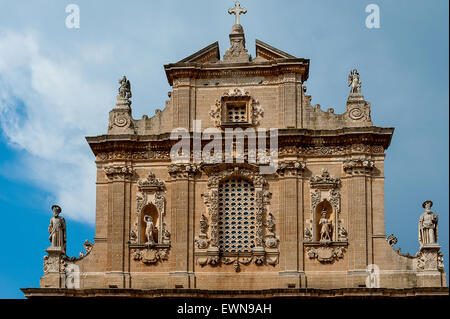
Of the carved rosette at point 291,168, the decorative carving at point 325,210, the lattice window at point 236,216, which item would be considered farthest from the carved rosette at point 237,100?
the decorative carving at point 325,210

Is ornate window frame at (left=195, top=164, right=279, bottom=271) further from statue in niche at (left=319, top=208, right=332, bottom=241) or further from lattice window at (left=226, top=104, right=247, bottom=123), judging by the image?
lattice window at (left=226, top=104, right=247, bottom=123)

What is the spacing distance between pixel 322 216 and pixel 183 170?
4.77 meters

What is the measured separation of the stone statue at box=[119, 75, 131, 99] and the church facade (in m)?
0.05

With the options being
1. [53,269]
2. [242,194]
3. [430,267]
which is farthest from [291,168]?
[53,269]

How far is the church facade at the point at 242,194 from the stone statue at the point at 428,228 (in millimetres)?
31

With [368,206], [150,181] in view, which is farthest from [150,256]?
[368,206]

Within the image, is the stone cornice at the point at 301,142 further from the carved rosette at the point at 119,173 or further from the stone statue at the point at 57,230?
the stone statue at the point at 57,230

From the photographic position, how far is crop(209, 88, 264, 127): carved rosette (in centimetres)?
3438

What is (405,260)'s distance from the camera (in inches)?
1275

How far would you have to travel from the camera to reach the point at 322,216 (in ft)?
109

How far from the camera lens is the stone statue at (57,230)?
33.1m

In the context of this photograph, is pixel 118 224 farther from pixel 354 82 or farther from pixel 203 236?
pixel 354 82
